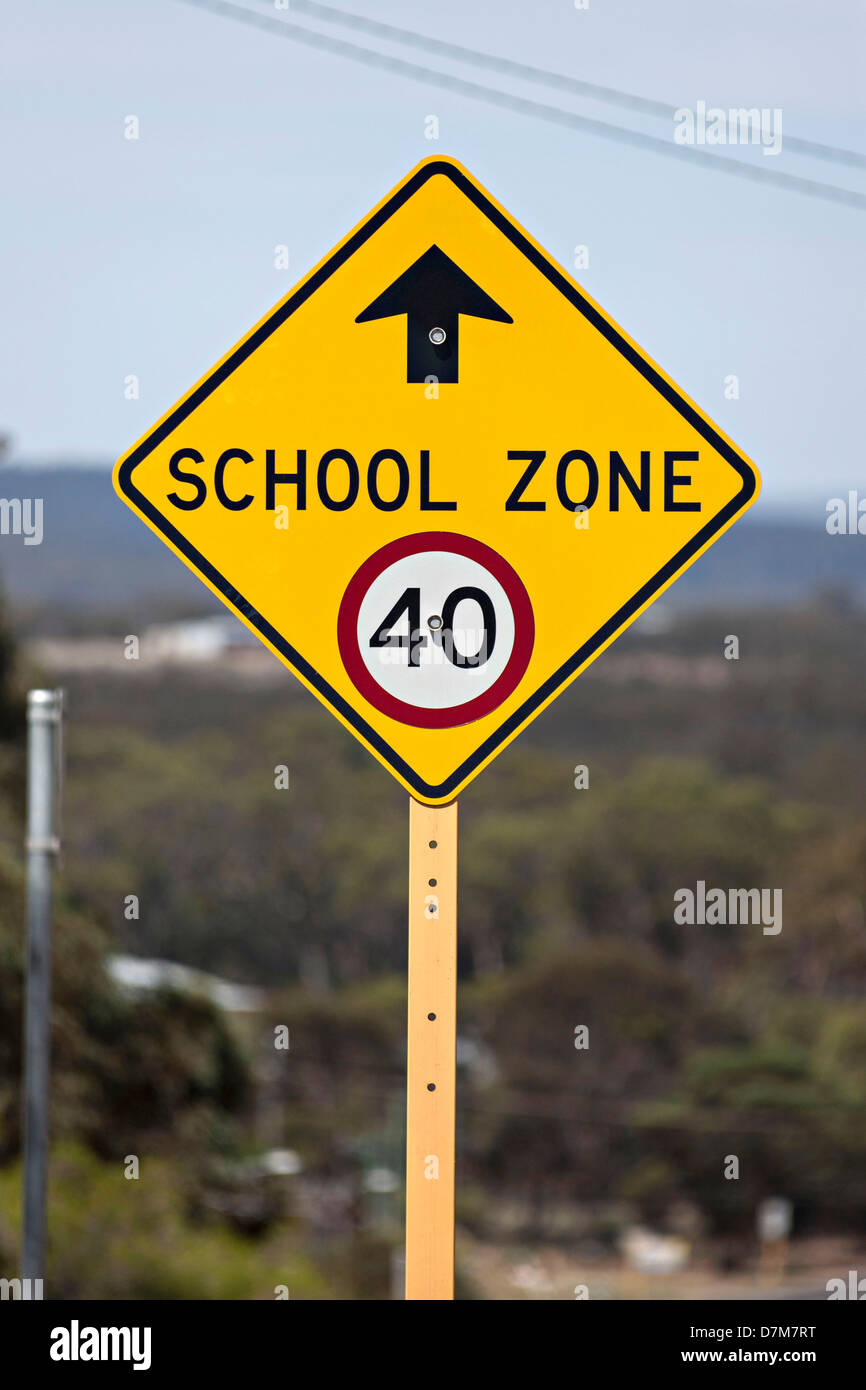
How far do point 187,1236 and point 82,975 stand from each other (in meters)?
4.95

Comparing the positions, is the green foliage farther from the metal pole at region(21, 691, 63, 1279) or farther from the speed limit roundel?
the speed limit roundel

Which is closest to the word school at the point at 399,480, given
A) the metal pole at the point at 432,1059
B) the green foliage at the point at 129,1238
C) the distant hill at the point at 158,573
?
the metal pole at the point at 432,1059

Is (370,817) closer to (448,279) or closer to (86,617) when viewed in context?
(86,617)

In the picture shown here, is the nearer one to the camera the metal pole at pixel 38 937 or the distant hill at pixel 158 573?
the metal pole at pixel 38 937

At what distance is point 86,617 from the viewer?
5844 centimetres

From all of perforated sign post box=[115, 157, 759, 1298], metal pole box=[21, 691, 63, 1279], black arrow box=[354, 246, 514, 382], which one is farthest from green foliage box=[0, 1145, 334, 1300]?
black arrow box=[354, 246, 514, 382]

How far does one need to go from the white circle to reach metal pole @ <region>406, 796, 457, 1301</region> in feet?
0.50

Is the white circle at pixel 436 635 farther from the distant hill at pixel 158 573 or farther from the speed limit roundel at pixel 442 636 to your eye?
the distant hill at pixel 158 573

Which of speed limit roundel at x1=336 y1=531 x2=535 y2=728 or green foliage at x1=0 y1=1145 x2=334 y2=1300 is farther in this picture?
green foliage at x1=0 y1=1145 x2=334 y2=1300

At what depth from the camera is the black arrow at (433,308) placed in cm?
212

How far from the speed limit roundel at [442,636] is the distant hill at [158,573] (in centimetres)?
3509

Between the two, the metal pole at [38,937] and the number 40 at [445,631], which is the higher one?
the number 40 at [445,631]

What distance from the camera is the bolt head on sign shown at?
209 centimetres

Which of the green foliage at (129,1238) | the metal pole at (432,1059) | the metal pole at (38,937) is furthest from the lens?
the green foliage at (129,1238)
